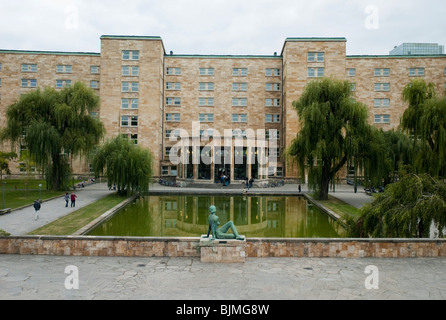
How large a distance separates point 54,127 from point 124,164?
29.3 feet

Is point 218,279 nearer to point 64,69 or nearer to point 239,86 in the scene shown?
point 239,86

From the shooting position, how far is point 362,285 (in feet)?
32.3

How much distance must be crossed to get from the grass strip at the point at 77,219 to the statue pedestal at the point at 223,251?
8.60m

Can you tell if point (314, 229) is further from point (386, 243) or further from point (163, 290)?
point (163, 290)

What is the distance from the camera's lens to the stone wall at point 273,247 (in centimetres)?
1248

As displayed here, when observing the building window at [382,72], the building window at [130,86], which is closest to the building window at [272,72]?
the building window at [382,72]

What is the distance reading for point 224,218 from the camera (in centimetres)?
2406

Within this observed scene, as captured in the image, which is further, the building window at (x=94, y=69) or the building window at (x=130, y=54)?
the building window at (x=94, y=69)

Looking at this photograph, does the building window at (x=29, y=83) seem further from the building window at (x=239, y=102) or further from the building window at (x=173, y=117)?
the building window at (x=239, y=102)

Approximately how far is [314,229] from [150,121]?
115 feet

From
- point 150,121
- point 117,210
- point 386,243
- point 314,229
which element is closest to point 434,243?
point 386,243

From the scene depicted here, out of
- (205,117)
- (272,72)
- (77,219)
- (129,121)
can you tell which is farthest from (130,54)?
(77,219)

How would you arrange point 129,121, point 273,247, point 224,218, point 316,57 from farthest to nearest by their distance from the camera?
point 129,121 → point 316,57 → point 224,218 → point 273,247

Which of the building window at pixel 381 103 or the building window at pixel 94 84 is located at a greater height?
the building window at pixel 94 84
